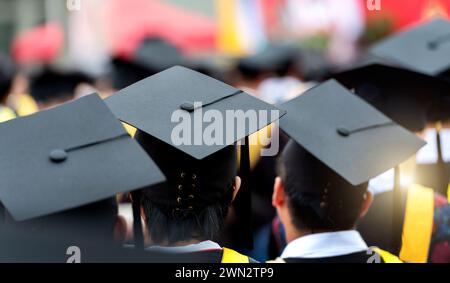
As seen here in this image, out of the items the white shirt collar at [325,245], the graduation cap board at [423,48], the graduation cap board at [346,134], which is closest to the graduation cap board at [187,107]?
the graduation cap board at [346,134]

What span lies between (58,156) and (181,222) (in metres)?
0.42

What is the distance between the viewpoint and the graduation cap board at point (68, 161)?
2.32m

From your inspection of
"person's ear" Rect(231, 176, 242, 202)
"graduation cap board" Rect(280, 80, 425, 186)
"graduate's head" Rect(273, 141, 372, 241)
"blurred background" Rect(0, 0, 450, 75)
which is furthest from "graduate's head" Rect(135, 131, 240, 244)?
"blurred background" Rect(0, 0, 450, 75)

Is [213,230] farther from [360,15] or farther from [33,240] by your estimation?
[360,15]

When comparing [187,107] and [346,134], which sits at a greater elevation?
[187,107]

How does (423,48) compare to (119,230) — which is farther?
(423,48)

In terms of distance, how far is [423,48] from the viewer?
433 cm

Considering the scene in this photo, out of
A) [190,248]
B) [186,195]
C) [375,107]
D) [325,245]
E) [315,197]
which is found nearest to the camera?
[190,248]

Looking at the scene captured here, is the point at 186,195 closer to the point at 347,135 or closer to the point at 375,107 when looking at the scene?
the point at 347,135

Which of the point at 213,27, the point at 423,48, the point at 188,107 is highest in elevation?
the point at 213,27

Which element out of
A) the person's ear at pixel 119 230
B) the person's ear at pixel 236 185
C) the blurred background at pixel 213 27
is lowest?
the person's ear at pixel 119 230

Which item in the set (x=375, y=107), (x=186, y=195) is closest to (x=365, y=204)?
(x=186, y=195)

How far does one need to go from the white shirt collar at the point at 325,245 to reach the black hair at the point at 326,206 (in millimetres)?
35

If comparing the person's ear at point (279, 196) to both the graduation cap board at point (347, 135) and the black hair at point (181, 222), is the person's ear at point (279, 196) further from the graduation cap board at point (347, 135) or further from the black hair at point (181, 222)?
the black hair at point (181, 222)
